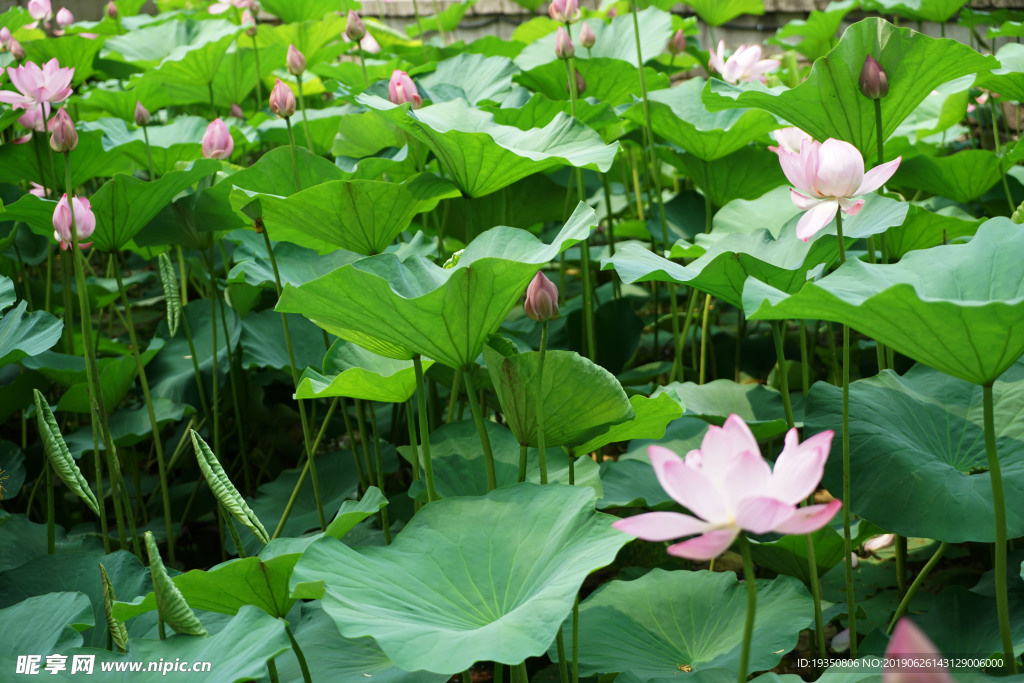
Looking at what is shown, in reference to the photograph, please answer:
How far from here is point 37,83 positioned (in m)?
1.33

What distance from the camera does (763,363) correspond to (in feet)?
6.52

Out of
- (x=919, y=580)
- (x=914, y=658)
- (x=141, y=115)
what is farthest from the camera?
(x=141, y=115)

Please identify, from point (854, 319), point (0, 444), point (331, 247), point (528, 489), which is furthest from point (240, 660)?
point (0, 444)

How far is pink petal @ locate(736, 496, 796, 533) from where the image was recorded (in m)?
0.47

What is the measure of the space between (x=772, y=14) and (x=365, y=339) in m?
3.24

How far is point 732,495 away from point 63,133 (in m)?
1.17

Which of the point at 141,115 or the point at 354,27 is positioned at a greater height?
the point at 354,27

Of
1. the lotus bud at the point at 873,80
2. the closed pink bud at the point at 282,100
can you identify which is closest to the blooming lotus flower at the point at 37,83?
the closed pink bud at the point at 282,100

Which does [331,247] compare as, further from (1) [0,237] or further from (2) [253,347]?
(1) [0,237]

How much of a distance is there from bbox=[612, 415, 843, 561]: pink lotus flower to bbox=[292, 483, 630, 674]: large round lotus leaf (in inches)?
9.3

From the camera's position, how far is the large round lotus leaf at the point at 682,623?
100 cm

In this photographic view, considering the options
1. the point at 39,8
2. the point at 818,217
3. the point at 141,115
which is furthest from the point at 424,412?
the point at 39,8

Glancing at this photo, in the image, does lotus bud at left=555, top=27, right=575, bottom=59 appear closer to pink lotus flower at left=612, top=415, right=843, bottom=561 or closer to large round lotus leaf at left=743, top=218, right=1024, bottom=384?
large round lotus leaf at left=743, top=218, right=1024, bottom=384

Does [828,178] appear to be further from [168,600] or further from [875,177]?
[168,600]
